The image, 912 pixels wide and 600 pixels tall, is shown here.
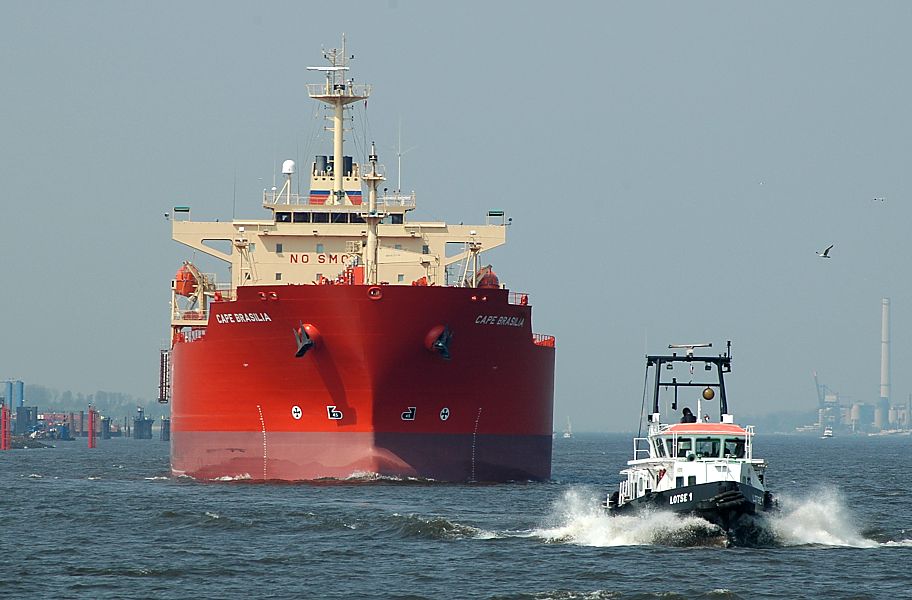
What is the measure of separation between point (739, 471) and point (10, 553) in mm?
13947

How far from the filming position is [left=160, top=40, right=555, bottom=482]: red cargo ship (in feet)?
148

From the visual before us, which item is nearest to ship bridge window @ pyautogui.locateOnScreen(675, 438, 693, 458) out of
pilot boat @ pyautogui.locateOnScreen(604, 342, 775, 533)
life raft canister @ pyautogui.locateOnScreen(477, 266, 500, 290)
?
pilot boat @ pyautogui.locateOnScreen(604, 342, 775, 533)

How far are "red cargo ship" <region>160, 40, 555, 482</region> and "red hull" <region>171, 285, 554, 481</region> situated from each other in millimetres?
40

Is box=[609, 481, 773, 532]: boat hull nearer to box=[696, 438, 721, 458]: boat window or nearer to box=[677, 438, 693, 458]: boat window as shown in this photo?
box=[677, 438, 693, 458]: boat window

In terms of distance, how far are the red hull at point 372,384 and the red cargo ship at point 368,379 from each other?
0.04 metres

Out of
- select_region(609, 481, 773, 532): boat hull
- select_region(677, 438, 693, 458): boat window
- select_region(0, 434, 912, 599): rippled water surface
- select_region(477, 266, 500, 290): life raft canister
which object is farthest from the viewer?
select_region(477, 266, 500, 290): life raft canister

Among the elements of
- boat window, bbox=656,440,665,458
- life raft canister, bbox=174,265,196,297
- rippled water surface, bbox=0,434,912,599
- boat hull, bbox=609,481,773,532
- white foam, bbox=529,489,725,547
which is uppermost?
life raft canister, bbox=174,265,196,297

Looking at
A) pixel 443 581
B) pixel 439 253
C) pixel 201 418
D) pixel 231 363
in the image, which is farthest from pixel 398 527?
pixel 439 253

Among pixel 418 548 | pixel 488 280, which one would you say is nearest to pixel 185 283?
pixel 488 280

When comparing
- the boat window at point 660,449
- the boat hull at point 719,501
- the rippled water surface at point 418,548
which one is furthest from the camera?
the boat window at point 660,449

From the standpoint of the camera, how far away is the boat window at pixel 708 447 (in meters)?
30.4

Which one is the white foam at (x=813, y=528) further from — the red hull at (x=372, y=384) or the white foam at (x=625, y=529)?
the red hull at (x=372, y=384)

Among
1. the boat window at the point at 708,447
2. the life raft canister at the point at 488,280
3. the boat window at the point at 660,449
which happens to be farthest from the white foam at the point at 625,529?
the life raft canister at the point at 488,280

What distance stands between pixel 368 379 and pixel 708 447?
16199 millimetres
